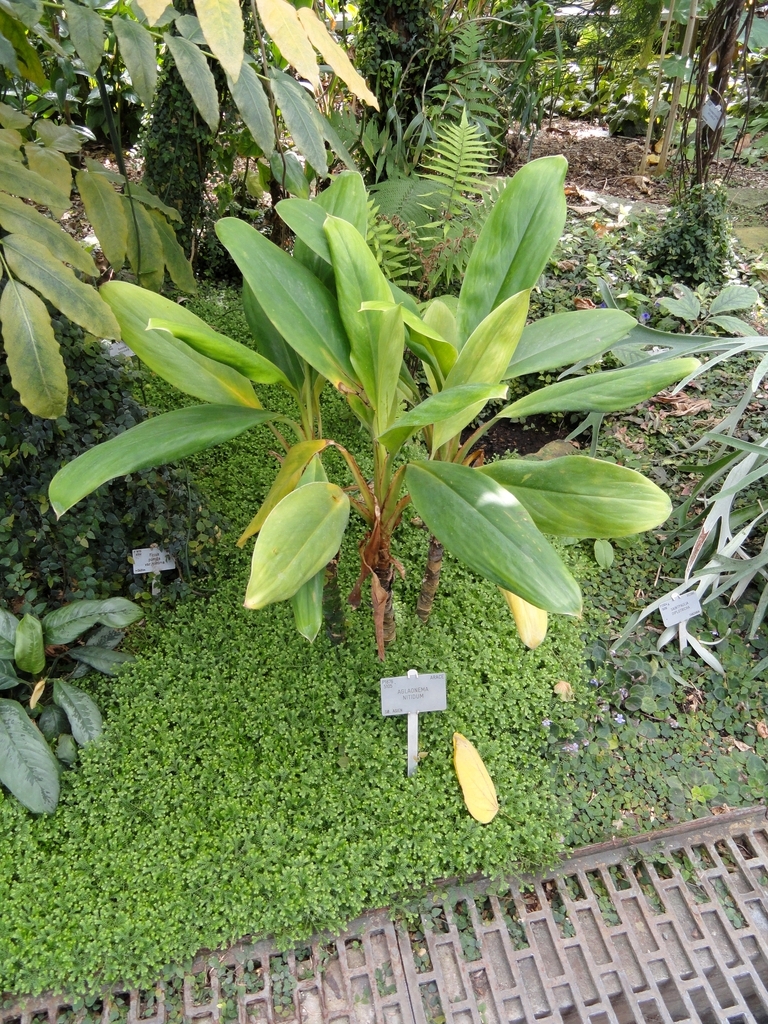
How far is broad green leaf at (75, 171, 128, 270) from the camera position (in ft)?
3.87

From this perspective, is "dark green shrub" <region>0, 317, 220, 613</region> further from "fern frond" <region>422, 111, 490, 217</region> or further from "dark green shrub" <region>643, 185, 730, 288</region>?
"dark green shrub" <region>643, 185, 730, 288</region>

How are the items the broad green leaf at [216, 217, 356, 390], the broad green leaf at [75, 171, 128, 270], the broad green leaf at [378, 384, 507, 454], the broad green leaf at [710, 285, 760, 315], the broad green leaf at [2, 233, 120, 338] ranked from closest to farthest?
the broad green leaf at [378, 384, 507, 454] → the broad green leaf at [2, 233, 120, 338] → the broad green leaf at [216, 217, 356, 390] → the broad green leaf at [75, 171, 128, 270] → the broad green leaf at [710, 285, 760, 315]

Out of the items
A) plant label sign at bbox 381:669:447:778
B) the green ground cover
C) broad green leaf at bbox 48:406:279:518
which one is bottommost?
the green ground cover

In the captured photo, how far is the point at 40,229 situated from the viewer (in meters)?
1.01

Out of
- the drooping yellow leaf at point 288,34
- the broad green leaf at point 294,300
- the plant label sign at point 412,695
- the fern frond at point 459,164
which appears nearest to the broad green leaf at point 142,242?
the broad green leaf at point 294,300

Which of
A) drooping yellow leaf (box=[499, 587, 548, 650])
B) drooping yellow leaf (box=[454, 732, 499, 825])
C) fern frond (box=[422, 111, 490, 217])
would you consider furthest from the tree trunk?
fern frond (box=[422, 111, 490, 217])

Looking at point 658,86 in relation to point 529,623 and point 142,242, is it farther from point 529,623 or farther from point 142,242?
point 529,623

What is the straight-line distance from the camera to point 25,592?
1518mm

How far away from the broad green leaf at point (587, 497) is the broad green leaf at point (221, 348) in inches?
17.3

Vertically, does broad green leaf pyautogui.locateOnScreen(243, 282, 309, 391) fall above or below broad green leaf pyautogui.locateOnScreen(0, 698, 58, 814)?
above

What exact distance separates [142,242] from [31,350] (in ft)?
1.41

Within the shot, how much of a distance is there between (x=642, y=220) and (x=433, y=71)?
117 cm

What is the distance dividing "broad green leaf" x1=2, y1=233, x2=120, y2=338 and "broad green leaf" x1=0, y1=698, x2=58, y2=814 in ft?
2.85

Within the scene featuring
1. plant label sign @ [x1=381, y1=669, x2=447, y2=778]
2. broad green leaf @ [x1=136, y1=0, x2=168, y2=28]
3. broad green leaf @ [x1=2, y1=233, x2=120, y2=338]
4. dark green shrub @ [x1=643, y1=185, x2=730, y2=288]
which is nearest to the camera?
broad green leaf @ [x1=136, y1=0, x2=168, y2=28]
